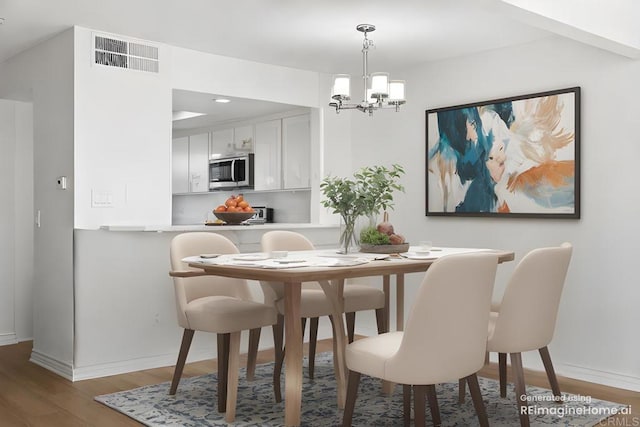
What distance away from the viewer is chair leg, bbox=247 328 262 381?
3.84 m

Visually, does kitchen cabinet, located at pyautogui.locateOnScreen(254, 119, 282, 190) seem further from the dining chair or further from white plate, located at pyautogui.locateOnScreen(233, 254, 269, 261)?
the dining chair

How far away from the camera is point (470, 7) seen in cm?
361

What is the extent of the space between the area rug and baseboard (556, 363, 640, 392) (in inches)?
17.8

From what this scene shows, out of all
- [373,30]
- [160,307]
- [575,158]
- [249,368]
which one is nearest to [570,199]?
[575,158]

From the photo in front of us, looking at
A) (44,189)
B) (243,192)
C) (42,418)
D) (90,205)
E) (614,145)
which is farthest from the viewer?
(243,192)

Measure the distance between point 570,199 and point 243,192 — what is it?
382 cm

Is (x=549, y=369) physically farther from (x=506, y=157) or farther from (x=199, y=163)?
(x=199, y=163)

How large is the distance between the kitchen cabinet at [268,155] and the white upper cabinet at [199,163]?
38.5 inches

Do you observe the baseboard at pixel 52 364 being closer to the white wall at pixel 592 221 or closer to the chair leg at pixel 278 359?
the chair leg at pixel 278 359

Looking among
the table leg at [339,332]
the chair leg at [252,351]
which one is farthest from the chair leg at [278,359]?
the table leg at [339,332]

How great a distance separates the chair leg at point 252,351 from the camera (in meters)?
3.84

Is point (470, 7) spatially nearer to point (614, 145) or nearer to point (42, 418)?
point (614, 145)

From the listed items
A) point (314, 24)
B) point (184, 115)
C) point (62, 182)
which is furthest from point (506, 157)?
point (184, 115)

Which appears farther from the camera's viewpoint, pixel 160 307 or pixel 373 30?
pixel 160 307
